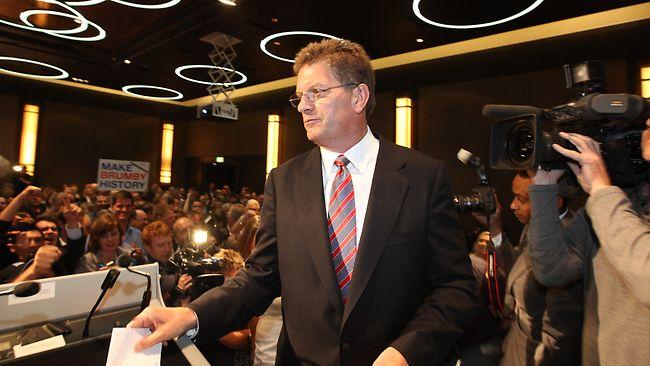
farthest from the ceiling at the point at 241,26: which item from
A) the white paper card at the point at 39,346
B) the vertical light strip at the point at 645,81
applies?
the white paper card at the point at 39,346

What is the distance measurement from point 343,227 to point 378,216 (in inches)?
5.0

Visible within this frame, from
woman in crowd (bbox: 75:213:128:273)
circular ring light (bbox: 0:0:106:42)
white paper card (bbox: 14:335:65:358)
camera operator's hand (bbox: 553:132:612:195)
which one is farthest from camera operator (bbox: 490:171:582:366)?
circular ring light (bbox: 0:0:106:42)

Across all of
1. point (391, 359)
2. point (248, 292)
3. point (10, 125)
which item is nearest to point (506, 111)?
point (391, 359)

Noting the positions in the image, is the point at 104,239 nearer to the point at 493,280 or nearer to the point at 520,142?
the point at 493,280

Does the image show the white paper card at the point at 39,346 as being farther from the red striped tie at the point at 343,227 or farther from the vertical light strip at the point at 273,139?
the vertical light strip at the point at 273,139

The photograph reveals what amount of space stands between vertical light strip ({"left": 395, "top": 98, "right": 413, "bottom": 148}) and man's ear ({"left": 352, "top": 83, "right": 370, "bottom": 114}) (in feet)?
22.1

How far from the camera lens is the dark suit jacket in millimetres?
1140

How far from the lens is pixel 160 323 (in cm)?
94

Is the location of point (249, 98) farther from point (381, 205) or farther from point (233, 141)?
point (381, 205)

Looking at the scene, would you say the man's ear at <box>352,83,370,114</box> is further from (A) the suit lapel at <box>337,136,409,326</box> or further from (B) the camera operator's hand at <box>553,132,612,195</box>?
(B) the camera operator's hand at <box>553,132,612,195</box>

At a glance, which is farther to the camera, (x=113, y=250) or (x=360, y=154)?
(x=113, y=250)

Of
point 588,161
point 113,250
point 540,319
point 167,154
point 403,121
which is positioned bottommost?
point 540,319

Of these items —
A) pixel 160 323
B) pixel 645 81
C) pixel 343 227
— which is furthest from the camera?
pixel 645 81

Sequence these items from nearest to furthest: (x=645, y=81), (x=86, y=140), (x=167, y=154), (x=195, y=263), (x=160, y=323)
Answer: (x=160, y=323) < (x=195, y=263) < (x=645, y=81) < (x=86, y=140) < (x=167, y=154)
